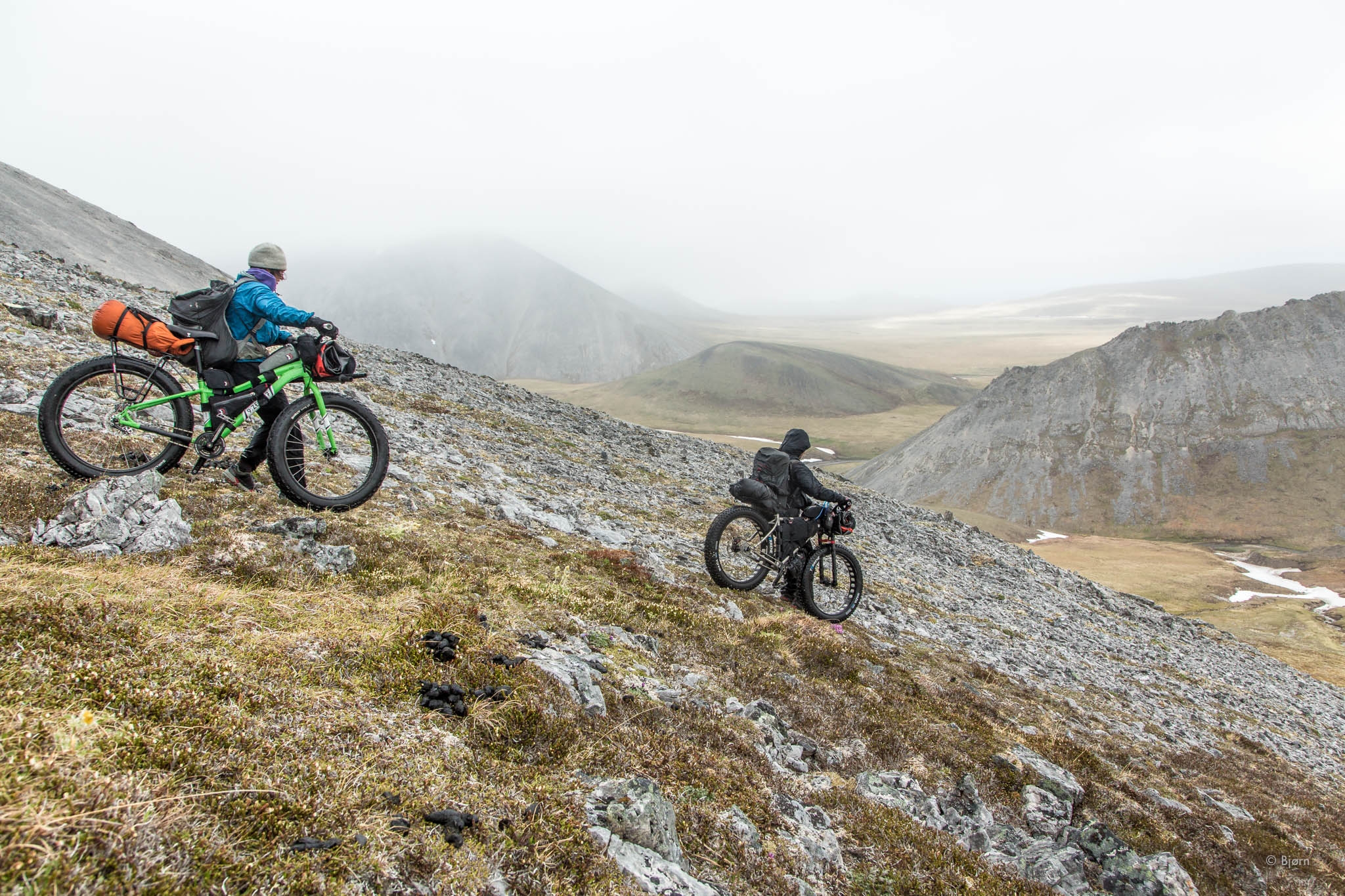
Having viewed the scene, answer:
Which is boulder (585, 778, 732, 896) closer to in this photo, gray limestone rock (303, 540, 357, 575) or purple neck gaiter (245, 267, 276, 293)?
gray limestone rock (303, 540, 357, 575)

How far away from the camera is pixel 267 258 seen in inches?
344

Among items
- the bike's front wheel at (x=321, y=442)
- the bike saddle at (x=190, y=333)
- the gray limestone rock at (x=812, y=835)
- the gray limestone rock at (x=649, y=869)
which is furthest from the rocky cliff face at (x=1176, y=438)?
the gray limestone rock at (x=649, y=869)

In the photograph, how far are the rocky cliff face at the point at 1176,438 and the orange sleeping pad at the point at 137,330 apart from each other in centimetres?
10994

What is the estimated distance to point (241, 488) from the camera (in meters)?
8.89

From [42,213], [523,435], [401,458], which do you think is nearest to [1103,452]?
[523,435]

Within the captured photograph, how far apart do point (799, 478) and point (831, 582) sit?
8.15 feet

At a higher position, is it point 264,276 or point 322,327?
point 264,276

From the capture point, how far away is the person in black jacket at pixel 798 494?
12523mm

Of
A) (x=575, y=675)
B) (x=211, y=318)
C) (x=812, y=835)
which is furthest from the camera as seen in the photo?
(x=211, y=318)

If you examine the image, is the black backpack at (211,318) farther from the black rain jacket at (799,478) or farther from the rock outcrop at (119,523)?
the black rain jacket at (799,478)

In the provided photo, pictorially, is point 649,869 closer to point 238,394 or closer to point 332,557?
point 332,557

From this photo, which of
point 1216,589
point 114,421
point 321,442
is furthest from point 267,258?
point 1216,589

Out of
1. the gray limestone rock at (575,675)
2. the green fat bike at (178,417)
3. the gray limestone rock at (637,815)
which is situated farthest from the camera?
the green fat bike at (178,417)

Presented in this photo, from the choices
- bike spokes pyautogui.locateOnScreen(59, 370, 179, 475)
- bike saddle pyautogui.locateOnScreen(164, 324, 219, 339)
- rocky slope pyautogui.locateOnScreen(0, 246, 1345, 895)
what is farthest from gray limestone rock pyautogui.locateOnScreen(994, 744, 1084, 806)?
bike spokes pyautogui.locateOnScreen(59, 370, 179, 475)
